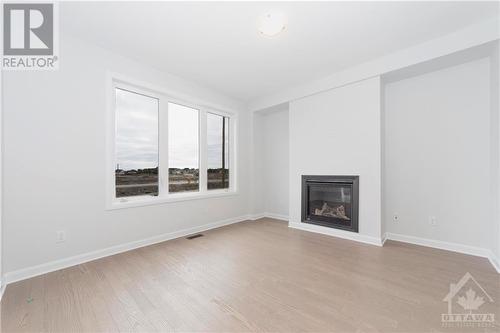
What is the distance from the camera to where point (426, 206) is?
309cm

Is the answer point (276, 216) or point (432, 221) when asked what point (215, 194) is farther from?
point (432, 221)

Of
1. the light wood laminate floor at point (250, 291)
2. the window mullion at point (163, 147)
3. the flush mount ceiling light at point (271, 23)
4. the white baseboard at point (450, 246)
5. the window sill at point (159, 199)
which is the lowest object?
the light wood laminate floor at point (250, 291)

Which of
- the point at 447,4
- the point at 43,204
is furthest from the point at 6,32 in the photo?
the point at 447,4

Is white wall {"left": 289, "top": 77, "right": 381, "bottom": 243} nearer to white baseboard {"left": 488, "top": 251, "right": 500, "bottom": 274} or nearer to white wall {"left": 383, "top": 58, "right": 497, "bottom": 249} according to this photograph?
white wall {"left": 383, "top": 58, "right": 497, "bottom": 249}

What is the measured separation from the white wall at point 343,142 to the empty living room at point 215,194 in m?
0.02

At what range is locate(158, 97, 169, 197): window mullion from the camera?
3498 mm

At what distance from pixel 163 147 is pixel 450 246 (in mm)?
4573

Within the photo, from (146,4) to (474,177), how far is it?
447 cm

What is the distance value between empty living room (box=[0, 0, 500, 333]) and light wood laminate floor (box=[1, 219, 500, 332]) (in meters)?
0.02

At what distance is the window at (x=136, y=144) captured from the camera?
3078 mm

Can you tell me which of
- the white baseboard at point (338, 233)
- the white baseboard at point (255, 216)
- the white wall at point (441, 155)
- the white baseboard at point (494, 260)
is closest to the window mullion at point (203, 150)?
the white baseboard at point (255, 216)

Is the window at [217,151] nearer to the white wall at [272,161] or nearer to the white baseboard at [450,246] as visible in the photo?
the white wall at [272,161]

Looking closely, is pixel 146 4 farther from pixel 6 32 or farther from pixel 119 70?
pixel 6 32

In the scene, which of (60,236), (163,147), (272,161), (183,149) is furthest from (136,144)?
(272,161)
